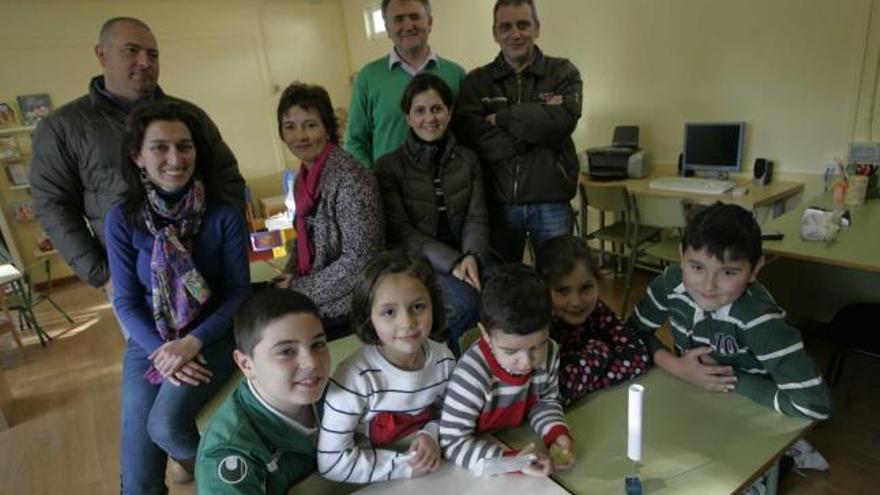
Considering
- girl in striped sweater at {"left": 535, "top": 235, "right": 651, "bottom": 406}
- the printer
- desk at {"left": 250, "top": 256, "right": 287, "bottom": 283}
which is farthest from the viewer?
the printer

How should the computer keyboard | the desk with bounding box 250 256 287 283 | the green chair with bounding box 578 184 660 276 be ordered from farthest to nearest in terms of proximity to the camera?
the green chair with bounding box 578 184 660 276 < the computer keyboard < the desk with bounding box 250 256 287 283

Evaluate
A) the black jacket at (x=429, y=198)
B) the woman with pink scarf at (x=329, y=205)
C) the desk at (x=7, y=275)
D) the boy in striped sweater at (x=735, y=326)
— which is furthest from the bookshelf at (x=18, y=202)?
the boy in striped sweater at (x=735, y=326)

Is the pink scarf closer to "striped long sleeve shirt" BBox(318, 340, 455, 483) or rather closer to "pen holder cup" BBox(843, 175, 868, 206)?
"striped long sleeve shirt" BBox(318, 340, 455, 483)

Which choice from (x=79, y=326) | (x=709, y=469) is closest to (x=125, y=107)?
(x=709, y=469)

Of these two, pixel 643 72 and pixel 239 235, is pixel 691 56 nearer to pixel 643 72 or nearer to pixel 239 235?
pixel 643 72

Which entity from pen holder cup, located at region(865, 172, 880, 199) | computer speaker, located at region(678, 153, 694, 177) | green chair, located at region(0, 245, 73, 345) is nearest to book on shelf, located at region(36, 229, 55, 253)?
green chair, located at region(0, 245, 73, 345)

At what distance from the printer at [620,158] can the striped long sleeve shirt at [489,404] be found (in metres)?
2.82

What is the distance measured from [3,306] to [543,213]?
378 cm

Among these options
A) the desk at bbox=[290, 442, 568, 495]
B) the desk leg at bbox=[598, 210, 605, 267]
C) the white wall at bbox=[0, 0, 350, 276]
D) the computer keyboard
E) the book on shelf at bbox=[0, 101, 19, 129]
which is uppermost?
the white wall at bbox=[0, 0, 350, 276]

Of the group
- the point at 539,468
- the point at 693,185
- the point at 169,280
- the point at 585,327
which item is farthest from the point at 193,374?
the point at 693,185

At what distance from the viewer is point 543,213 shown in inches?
82.4

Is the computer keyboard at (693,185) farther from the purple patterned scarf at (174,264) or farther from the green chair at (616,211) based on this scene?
the purple patterned scarf at (174,264)

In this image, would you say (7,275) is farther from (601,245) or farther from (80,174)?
(601,245)

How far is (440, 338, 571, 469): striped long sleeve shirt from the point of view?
44.1 inches
